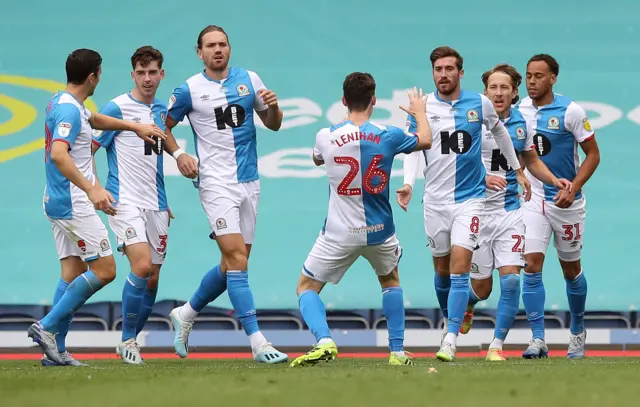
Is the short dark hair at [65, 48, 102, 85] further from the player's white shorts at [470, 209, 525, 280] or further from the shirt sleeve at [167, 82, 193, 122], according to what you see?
the player's white shorts at [470, 209, 525, 280]

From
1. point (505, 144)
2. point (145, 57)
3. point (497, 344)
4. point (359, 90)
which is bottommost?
point (497, 344)

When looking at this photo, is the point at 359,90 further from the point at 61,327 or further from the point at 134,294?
the point at 61,327

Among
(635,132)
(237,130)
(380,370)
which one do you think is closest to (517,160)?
(237,130)

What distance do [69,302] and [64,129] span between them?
3.92ft

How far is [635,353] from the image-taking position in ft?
35.7

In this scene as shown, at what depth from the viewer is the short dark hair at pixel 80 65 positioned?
25.4 feet

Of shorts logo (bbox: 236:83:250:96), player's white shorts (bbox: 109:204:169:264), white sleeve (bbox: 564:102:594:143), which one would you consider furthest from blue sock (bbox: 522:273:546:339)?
player's white shorts (bbox: 109:204:169:264)

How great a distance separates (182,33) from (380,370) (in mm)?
6383

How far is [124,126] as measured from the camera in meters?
7.78

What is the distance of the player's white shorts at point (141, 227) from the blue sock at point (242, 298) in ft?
2.83

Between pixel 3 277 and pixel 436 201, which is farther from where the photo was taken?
pixel 3 277

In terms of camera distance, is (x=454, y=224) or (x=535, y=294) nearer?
(x=454, y=224)

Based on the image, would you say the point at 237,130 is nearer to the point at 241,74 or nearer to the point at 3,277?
the point at 241,74


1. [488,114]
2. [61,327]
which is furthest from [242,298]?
[488,114]
